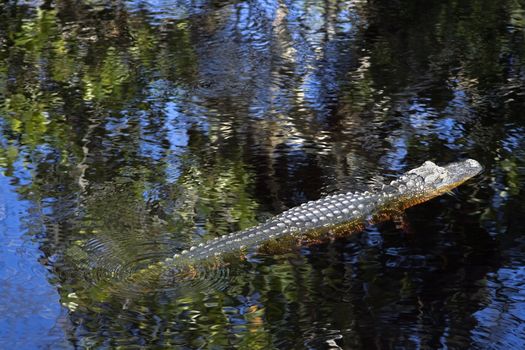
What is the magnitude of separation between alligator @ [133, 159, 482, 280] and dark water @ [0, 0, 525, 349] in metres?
0.09

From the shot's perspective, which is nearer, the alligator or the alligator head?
the alligator

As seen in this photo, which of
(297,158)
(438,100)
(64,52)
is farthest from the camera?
(64,52)

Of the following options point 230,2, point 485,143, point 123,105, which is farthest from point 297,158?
point 230,2

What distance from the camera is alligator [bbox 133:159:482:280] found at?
369cm

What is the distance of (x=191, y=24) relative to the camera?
773 cm

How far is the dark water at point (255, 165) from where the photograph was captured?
332 cm

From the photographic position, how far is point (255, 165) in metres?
4.71

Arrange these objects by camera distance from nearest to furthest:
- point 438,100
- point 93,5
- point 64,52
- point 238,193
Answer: point 238,193 → point 438,100 → point 64,52 → point 93,5

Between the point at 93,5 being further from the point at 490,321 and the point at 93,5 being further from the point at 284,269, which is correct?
the point at 490,321

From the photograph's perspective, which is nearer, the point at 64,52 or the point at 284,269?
the point at 284,269

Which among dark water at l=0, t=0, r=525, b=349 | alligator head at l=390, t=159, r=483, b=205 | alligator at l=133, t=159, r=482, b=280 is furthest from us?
alligator head at l=390, t=159, r=483, b=205

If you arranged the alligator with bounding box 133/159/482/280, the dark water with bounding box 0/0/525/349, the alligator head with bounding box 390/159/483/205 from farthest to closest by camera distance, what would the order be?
the alligator head with bounding box 390/159/483/205 < the alligator with bounding box 133/159/482/280 < the dark water with bounding box 0/0/525/349

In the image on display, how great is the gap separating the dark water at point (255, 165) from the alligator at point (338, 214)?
90mm

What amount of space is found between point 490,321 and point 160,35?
4.87 metres
